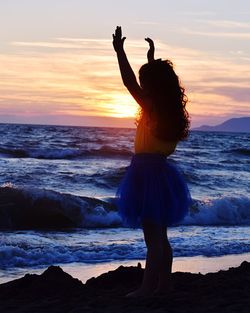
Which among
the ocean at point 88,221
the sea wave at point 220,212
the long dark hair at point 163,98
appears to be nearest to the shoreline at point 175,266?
the ocean at point 88,221

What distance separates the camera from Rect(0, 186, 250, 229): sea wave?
42.1 feet

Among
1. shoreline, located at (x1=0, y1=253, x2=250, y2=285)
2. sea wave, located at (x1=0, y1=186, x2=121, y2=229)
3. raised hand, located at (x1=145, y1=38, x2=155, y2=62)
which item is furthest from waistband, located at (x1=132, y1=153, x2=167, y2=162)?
sea wave, located at (x1=0, y1=186, x2=121, y2=229)

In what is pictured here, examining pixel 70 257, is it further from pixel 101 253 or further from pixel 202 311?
pixel 202 311

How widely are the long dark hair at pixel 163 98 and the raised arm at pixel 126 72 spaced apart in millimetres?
67

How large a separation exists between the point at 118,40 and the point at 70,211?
941cm

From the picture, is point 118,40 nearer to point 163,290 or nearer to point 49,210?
point 163,290

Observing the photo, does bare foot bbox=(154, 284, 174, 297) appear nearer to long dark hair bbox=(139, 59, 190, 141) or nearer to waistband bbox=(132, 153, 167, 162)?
waistband bbox=(132, 153, 167, 162)

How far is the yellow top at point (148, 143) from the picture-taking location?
5.07 meters

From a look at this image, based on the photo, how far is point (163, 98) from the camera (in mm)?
4973

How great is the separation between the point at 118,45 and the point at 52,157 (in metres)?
26.6

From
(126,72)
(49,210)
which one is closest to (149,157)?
(126,72)

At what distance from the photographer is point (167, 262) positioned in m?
5.21

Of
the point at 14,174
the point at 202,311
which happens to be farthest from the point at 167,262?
the point at 14,174

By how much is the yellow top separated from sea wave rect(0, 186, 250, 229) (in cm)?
719
